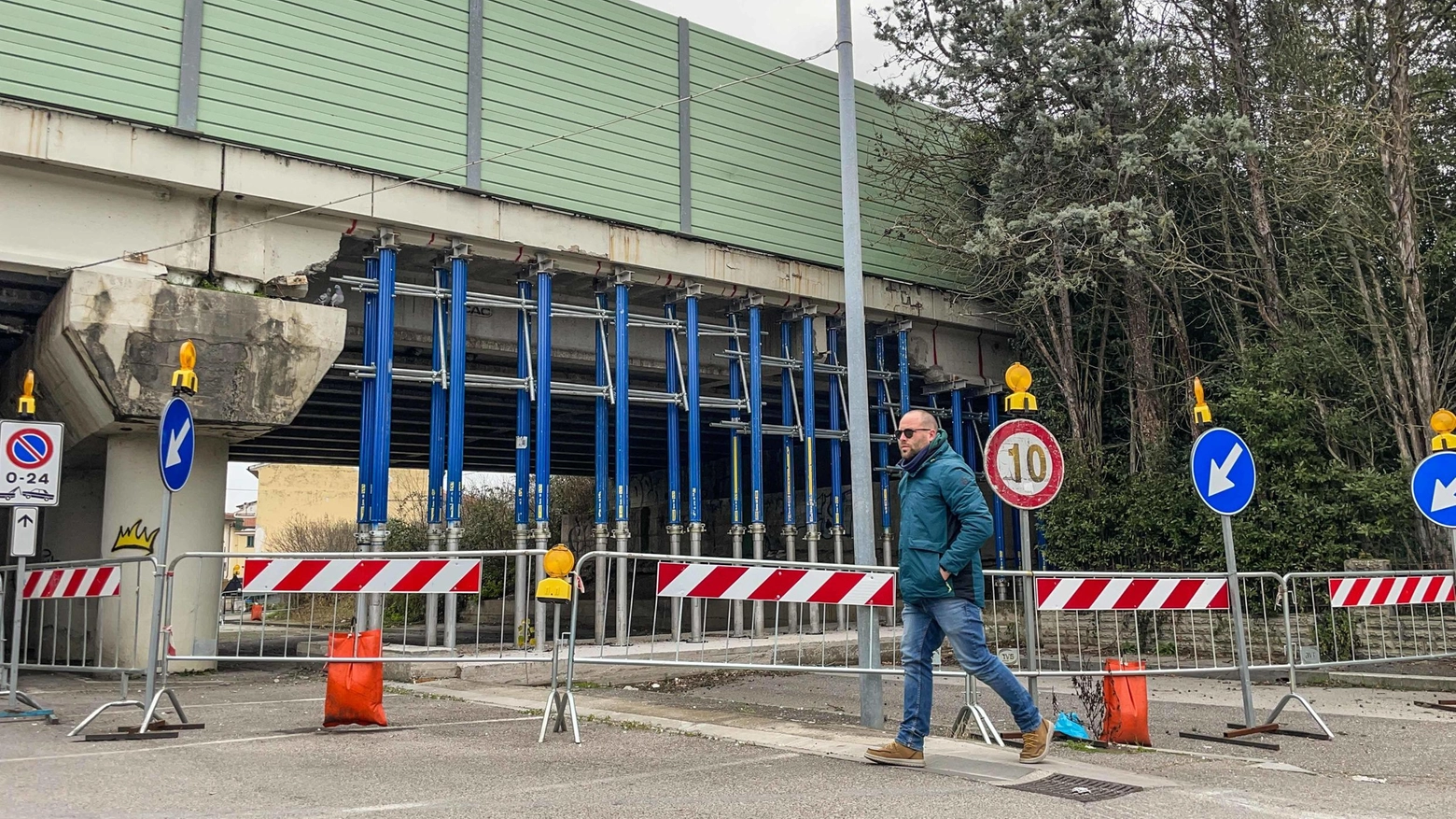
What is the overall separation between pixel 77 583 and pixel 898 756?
23.5ft

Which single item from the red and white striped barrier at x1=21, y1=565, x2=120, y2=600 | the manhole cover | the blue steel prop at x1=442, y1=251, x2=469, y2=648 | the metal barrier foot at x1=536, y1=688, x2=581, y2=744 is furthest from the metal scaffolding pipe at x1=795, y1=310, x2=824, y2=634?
the manhole cover

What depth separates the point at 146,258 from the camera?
12016mm

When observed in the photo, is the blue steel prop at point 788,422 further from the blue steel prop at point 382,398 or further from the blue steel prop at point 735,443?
the blue steel prop at point 382,398

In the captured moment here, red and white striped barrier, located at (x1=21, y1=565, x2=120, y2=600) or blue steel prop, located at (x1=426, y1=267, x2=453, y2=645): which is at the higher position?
blue steel prop, located at (x1=426, y1=267, x2=453, y2=645)

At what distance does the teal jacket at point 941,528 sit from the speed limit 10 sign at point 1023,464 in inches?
51.8

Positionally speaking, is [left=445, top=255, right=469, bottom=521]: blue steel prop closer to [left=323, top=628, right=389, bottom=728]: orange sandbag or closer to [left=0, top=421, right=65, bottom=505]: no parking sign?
[left=0, top=421, right=65, bottom=505]: no parking sign

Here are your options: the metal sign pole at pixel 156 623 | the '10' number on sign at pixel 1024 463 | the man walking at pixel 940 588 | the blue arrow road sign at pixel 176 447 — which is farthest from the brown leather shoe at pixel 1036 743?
the blue arrow road sign at pixel 176 447

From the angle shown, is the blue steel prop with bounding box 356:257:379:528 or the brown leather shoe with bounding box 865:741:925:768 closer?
the brown leather shoe with bounding box 865:741:925:768

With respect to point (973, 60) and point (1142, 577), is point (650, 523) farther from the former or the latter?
point (1142, 577)

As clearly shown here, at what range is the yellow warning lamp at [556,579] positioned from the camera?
7.02 m

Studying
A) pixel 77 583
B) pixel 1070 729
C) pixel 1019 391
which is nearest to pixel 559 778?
pixel 1070 729

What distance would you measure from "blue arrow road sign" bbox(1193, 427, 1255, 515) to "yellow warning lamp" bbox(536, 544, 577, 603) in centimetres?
456

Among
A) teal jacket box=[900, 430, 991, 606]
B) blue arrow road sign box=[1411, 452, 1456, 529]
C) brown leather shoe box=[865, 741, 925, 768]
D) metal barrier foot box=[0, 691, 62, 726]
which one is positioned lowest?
metal barrier foot box=[0, 691, 62, 726]

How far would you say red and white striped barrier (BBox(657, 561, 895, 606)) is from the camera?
7508 millimetres
